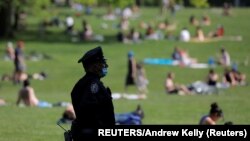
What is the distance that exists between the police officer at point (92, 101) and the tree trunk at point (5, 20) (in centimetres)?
3921

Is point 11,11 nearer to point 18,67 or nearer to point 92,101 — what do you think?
point 18,67

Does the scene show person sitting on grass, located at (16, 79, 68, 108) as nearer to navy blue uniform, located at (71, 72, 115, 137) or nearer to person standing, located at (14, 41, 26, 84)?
person standing, located at (14, 41, 26, 84)

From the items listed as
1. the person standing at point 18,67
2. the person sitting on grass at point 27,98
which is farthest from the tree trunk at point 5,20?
the person sitting on grass at point 27,98

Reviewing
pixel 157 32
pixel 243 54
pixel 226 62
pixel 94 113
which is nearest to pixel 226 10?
pixel 157 32

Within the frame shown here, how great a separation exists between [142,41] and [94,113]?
4156 cm

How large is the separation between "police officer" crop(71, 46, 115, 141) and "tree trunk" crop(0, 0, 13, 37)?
39207 mm

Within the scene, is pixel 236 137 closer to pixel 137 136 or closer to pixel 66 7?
pixel 137 136

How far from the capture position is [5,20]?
5128 centimetres

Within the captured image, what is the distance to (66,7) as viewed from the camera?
270 ft

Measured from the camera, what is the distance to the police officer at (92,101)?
31.4ft

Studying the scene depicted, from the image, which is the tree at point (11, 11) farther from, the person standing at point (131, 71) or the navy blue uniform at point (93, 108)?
the navy blue uniform at point (93, 108)

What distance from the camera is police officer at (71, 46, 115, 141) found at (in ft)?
31.4

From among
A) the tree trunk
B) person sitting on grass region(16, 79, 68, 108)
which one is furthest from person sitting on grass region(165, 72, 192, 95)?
the tree trunk

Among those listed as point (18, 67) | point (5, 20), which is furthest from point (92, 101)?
point (5, 20)
